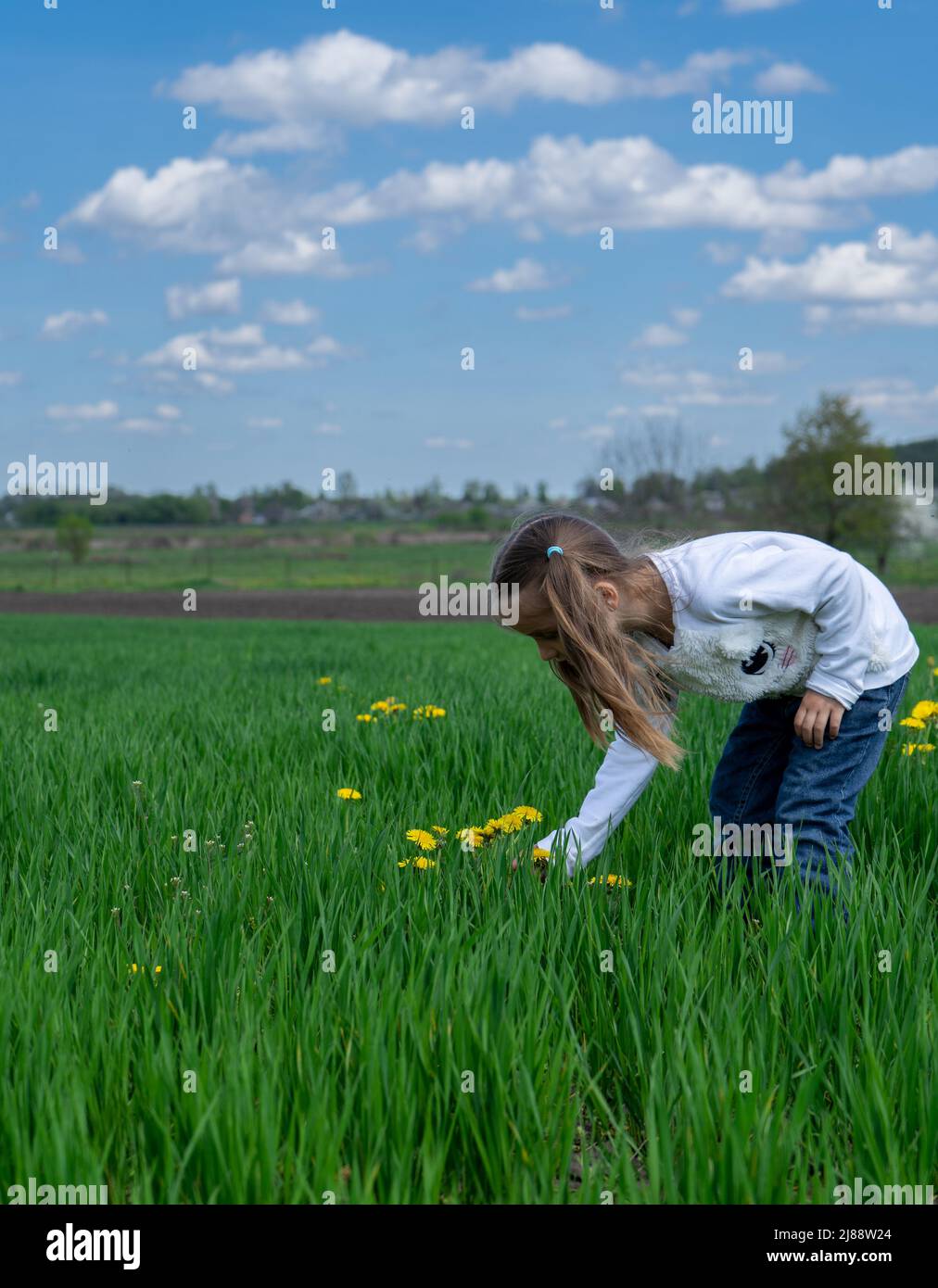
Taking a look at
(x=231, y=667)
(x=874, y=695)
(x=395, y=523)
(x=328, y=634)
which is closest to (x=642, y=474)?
(x=395, y=523)

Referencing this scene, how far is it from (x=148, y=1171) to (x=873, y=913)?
1.57 m

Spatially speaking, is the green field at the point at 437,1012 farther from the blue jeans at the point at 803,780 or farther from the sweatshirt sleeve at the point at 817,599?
the sweatshirt sleeve at the point at 817,599

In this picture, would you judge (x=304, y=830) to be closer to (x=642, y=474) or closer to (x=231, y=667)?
(x=231, y=667)

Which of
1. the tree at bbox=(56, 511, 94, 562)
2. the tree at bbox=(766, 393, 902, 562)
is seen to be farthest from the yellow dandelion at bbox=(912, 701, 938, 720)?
the tree at bbox=(56, 511, 94, 562)

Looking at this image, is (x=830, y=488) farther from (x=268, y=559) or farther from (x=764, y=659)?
(x=764, y=659)

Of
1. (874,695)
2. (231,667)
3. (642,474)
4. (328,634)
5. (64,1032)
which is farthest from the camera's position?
(642,474)

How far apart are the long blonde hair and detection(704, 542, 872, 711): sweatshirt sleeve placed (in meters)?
0.23

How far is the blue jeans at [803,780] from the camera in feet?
9.09

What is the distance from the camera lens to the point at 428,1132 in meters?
1.58

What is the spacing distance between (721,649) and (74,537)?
172 ft

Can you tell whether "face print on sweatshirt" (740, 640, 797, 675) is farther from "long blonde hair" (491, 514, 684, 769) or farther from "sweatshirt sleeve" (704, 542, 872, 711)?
"long blonde hair" (491, 514, 684, 769)

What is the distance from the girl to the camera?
2.66 m

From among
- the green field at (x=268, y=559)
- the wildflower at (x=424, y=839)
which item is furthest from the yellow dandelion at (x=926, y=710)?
the green field at (x=268, y=559)

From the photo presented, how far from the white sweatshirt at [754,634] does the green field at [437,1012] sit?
22 centimetres
